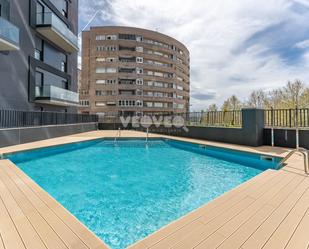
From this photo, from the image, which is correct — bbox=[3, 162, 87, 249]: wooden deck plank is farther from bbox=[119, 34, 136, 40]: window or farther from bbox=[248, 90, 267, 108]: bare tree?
bbox=[119, 34, 136, 40]: window

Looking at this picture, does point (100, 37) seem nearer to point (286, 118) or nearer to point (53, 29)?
point (53, 29)

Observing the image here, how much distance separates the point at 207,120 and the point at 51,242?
11784mm

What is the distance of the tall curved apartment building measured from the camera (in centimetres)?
3922

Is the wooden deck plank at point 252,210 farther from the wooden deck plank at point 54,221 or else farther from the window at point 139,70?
the window at point 139,70

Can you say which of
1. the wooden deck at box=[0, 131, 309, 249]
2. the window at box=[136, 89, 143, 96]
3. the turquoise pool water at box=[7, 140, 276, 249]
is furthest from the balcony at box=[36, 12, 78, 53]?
the window at box=[136, 89, 143, 96]

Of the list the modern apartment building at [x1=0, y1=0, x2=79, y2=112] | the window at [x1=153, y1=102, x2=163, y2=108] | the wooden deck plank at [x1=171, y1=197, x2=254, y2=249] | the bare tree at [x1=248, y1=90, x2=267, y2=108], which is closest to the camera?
the wooden deck plank at [x1=171, y1=197, x2=254, y2=249]

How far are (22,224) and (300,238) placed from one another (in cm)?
348

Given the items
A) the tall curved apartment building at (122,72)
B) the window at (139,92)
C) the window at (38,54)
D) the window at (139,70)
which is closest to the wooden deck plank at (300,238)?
the window at (38,54)

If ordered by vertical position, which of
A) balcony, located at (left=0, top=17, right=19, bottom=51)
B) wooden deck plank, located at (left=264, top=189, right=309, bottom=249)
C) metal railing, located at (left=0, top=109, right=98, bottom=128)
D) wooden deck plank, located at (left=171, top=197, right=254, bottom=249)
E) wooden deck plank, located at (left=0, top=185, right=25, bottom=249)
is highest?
balcony, located at (left=0, top=17, right=19, bottom=51)

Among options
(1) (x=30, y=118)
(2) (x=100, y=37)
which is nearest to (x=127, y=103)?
(2) (x=100, y=37)

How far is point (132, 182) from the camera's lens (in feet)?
18.6

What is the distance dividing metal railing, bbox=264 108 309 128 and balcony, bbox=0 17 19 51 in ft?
49.8

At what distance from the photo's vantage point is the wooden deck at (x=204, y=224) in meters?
2.11

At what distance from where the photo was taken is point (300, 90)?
18.9 m
